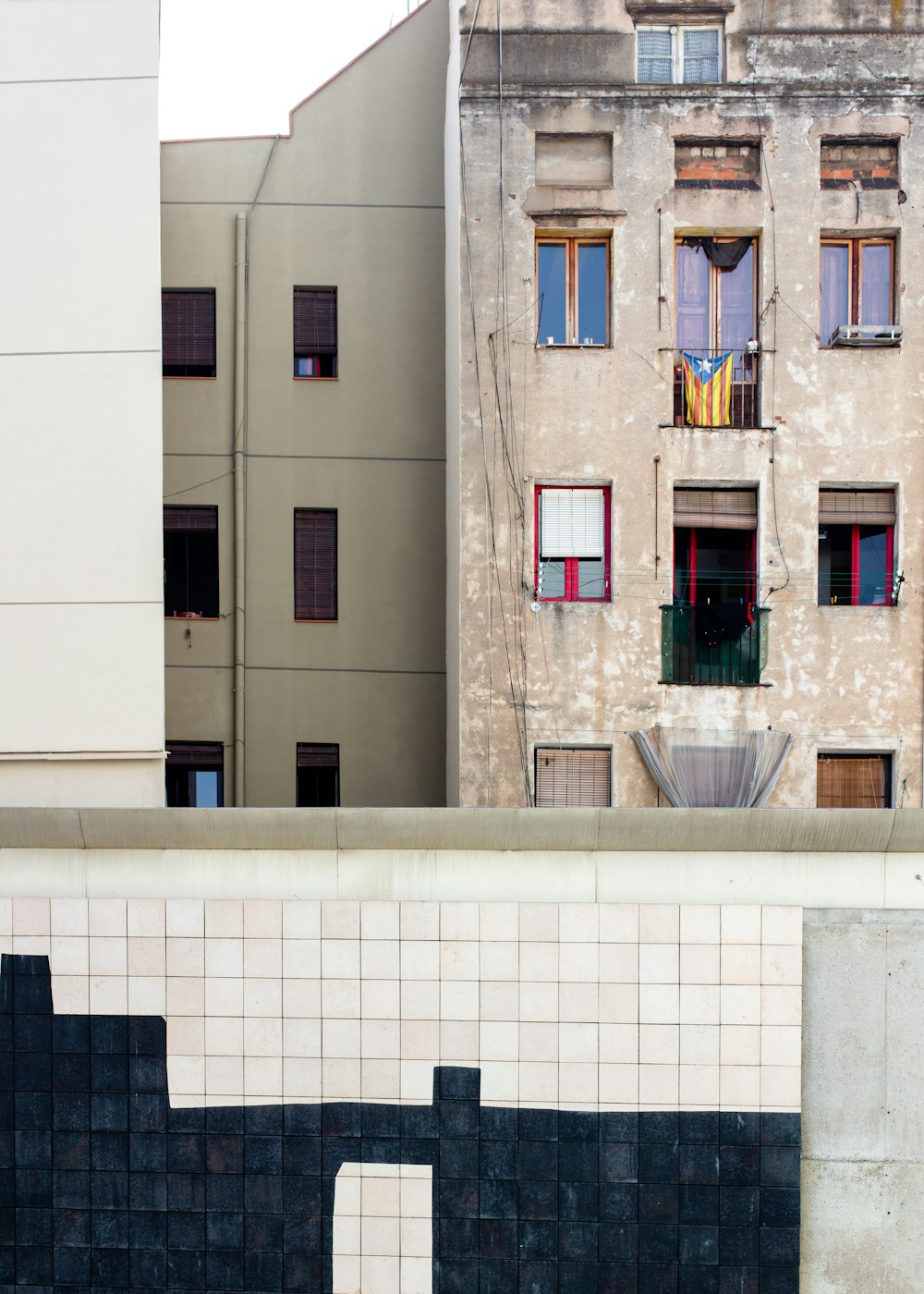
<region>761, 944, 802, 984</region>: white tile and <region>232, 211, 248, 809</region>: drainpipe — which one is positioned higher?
<region>232, 211, 248, 809</region>: drainpipe

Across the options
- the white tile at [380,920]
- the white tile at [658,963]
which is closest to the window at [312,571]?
the white tile at [380,920]

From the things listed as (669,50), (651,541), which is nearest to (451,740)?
(651,541)

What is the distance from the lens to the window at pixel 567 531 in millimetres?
12609

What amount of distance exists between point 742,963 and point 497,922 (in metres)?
2.10

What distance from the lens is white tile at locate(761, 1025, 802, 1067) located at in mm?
9227

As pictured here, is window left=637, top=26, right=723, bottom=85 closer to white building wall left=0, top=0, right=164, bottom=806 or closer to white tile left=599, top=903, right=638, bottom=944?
white building wall left=0, top=0, right=164, bottom=806

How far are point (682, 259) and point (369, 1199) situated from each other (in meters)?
10.4

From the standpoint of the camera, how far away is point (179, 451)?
14375 millimetres

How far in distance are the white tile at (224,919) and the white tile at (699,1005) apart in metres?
3.85

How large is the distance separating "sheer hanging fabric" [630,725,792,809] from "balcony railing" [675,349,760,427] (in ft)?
11.7

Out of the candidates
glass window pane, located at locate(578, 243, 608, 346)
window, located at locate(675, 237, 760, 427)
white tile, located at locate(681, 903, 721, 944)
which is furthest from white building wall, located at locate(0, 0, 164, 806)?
window, located at locate(675, 237, 760, 427)

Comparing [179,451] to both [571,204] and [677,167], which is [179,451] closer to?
[571,204]

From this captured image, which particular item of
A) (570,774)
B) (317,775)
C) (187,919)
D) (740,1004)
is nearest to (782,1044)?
(740,1004)

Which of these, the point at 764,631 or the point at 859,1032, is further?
the point at 764,631
